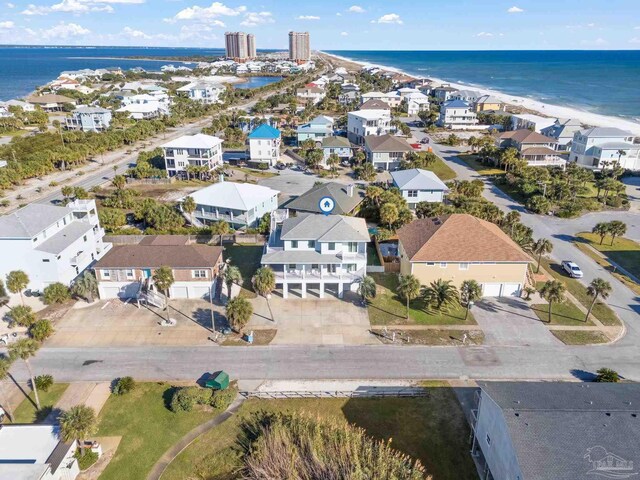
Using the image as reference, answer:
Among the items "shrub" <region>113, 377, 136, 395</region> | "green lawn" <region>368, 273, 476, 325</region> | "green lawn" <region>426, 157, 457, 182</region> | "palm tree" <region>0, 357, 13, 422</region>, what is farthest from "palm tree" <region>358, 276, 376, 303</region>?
"green lawn" <region>426, 157, 457, 182</region>

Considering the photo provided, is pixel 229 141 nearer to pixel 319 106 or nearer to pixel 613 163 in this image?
pixel 319 106

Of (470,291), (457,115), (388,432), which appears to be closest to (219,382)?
(388,432)

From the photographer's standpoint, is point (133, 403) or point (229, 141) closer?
point (133, 403)

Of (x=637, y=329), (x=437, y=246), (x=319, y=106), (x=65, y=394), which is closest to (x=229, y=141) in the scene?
(x=319, y=106)

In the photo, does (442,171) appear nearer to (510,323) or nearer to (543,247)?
(543,247)

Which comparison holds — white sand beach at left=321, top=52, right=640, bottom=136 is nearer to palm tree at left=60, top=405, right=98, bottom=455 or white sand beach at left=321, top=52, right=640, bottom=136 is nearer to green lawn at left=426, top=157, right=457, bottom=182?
green lawn at left=426, top=157, right=457, bottom=182

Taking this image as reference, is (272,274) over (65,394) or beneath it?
over
